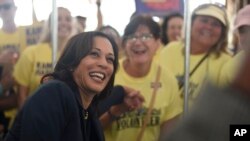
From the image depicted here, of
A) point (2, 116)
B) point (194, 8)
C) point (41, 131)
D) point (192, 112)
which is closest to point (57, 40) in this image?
point (2, 116)

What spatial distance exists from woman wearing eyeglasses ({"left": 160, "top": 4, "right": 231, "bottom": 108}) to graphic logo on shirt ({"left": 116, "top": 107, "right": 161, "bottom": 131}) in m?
0.24

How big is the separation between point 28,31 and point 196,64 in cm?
118

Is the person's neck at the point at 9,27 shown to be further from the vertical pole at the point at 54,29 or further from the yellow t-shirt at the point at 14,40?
the vertical pole at the point at 54,29

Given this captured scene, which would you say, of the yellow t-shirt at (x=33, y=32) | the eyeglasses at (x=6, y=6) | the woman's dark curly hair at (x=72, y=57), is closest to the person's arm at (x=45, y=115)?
the woman's dark curly hair at (x=72, y=57)

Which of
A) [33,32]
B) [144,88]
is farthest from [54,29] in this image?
[144,88]

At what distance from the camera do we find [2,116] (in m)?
3.66

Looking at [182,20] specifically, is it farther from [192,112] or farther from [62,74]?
[192,112]

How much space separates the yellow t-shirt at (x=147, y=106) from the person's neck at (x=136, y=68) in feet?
0.08

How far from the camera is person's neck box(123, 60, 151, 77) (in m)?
3.50

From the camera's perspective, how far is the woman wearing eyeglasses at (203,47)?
3.41m

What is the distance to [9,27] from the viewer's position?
141 inches

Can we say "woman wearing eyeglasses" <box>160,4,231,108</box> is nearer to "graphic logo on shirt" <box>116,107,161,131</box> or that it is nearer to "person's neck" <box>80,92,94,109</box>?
"graphic logo on shirt" <box>116,107,161,131</box>

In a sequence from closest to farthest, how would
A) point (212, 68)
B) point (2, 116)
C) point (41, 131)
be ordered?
point (41, 131)
point (212, 68)
point (2, 116)

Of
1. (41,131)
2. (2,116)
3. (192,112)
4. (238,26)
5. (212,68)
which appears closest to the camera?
(192,112)
